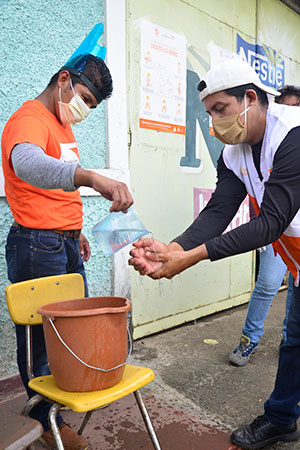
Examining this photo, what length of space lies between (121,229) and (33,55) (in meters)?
1.31

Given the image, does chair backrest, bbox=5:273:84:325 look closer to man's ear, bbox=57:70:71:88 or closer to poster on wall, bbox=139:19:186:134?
man's ear, bbox=57:70:71:88

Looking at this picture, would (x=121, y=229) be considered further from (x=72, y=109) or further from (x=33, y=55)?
(x=33, y=55)

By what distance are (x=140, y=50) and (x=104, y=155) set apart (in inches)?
34.7

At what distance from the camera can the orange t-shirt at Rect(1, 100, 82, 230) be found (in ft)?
5.41

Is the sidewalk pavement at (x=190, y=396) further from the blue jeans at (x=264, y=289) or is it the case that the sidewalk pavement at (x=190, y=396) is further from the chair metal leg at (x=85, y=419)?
the blue jeans at (x=264, y=289)

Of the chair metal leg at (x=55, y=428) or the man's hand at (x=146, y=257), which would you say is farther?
the man's hand at (x=146, y=257)

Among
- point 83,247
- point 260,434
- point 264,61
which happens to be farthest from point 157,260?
point 264,61

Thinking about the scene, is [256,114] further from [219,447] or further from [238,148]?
[219,447]

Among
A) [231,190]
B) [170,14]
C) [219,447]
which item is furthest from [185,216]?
[219,447]

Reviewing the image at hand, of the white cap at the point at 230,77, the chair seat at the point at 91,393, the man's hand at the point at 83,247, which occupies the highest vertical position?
the white cap at the point at 230,77

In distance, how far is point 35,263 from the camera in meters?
1.82

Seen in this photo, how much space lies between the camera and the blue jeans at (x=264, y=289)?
2.83 metres

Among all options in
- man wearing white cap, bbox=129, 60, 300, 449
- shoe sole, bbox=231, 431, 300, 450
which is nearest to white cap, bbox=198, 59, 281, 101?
man wearing white cap, bbox=129, 60, 300, 449

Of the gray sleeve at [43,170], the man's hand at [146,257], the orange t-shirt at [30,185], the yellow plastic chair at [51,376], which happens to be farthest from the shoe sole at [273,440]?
the gray sleeve at [43,170]
